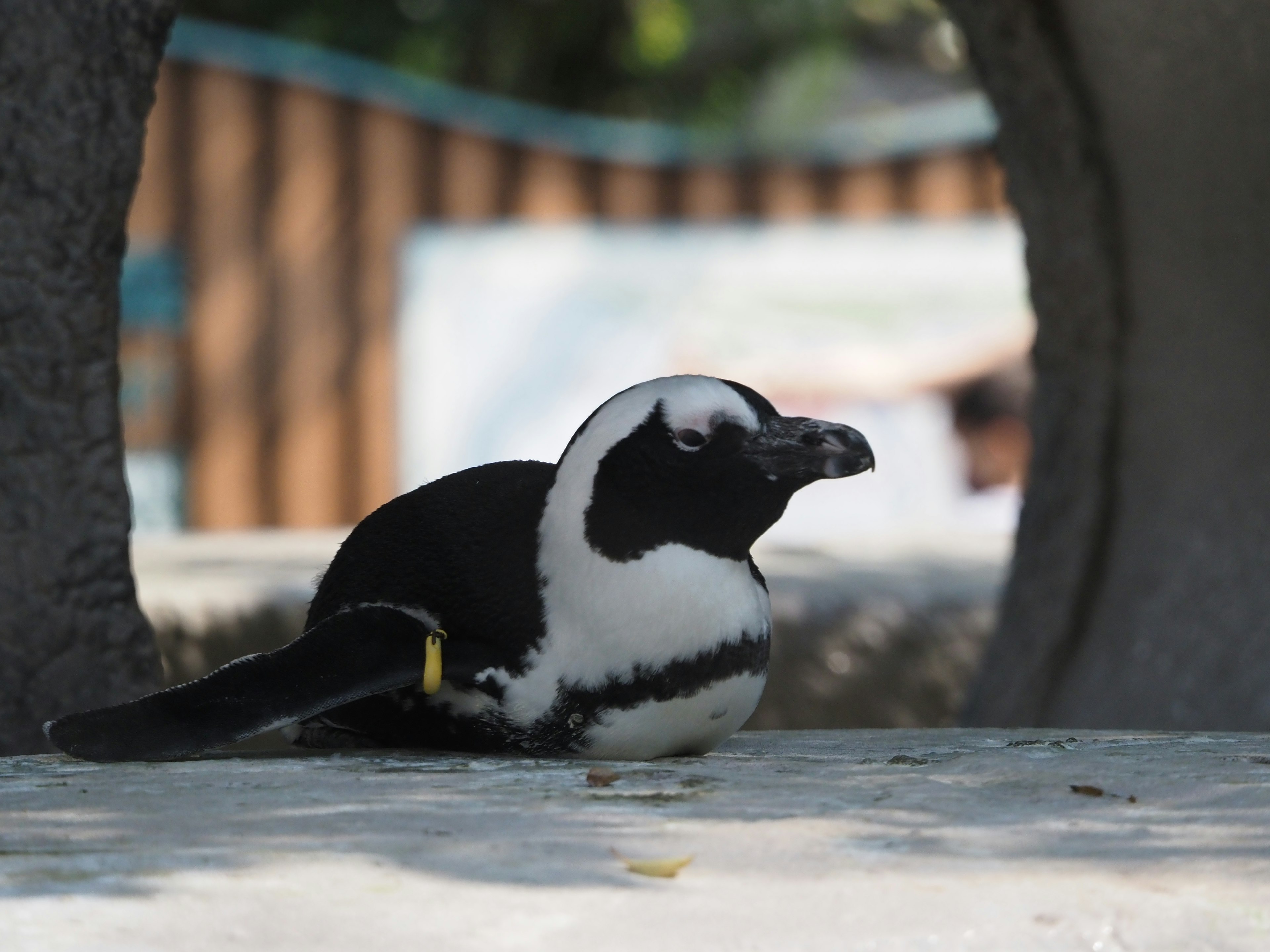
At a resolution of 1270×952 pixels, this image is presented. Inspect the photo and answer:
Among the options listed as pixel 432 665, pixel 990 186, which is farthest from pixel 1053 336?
pixel 990 186

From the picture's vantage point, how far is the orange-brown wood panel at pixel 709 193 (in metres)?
9.15

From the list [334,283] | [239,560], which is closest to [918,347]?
[334,283]

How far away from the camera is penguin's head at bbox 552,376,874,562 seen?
2.30m

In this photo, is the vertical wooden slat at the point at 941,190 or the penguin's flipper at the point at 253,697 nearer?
the penguin's flipper at the point at 253,697

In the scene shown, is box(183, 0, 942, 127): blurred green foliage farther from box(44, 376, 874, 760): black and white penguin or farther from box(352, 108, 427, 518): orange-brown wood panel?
box(44, 376, 874, 760): black and white penguin

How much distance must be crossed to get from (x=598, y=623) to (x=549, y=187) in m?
7.10

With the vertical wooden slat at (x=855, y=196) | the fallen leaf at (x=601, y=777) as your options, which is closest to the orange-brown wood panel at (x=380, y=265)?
the vertical wooden slat at (x=855, y=196)

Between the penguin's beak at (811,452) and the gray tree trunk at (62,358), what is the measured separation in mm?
1284

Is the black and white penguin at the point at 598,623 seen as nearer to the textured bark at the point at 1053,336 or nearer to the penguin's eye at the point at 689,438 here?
the penguin's eye at the point at 689,438

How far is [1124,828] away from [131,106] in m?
2.03

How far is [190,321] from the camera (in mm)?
9023

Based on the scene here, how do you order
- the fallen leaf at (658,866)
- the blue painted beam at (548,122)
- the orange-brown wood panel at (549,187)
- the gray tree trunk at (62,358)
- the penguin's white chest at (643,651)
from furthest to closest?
1. the orange-brown wood panel at (549,187)
2. the blue painted beam at (548,122)
3. the gray tree trunk at (62,358)
4. the penguin's white chest at (643,651)
5. the fallen leaf at (658,866)

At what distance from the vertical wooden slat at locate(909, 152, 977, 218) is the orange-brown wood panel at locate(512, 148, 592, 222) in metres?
1.72

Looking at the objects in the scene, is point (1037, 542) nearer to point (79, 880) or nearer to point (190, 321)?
point (79, 880)
